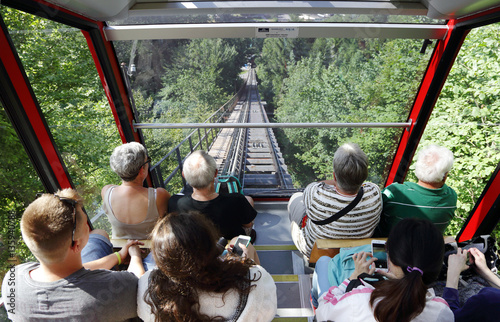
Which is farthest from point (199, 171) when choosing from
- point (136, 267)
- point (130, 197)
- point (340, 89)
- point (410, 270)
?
point (340, 89)

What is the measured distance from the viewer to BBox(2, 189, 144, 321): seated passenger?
1.04 meters

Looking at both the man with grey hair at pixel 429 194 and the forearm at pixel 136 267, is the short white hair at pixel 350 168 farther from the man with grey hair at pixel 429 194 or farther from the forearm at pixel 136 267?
the forearm at pixel 136 267

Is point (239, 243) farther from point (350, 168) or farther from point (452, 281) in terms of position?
point (452, 281)

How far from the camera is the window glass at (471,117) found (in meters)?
2.55

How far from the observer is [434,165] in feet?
5.84

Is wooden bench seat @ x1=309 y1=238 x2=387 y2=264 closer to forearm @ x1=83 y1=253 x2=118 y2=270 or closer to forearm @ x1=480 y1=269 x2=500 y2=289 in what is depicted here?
forearm @ x1=480 y1=269 x2=500 y2=289

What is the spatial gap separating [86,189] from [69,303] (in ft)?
6.14

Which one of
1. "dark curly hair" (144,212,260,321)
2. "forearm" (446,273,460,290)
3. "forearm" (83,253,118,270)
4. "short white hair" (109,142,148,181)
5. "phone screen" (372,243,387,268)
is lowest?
"forearm" (83,253,118,270)

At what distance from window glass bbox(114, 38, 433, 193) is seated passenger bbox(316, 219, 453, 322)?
1.83 metres

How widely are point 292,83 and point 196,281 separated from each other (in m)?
2.23

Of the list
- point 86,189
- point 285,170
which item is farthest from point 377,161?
point 86,189

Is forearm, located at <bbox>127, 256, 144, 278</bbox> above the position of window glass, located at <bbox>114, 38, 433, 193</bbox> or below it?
below

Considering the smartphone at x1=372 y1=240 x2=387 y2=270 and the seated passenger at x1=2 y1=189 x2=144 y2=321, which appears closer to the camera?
the seated passenger at x1=2 y1=189 x2=144 y2=321

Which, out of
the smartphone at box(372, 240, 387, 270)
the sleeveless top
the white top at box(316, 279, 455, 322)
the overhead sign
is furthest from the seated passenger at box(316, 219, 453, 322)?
the overhead sign
